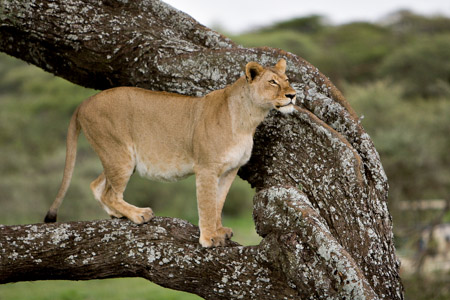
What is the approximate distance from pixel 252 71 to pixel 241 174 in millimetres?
1004

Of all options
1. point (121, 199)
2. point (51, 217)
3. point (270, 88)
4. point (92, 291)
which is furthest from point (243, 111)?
point (92, 291)

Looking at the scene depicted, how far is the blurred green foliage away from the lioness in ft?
23.8

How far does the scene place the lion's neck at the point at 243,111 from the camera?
458 centimetres

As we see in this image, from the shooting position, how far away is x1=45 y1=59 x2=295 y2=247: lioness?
4.56m

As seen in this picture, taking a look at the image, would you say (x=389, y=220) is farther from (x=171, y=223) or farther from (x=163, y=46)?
(x=163, y=46)

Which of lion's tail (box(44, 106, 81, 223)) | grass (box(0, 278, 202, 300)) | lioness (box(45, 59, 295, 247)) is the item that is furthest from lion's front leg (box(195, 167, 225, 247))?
grass (box(0, 278, 202, 300))

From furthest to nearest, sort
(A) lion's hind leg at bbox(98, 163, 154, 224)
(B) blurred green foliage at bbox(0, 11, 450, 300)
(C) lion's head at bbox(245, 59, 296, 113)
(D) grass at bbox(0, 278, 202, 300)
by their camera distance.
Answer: (B) blurred green foliage at bbox(0, 11, 450, 300) < (D) grass at bbox(0, 278, 202, 300) < (A) lion's hind leg at bbox(98, 163, 154, 224) < (C) lion's head at bbox(245, 59, 296, 113)

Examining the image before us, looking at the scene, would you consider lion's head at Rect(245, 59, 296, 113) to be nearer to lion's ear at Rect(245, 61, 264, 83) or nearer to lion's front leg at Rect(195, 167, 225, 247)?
lion's ear at Rect(245, 61, 264, 83)

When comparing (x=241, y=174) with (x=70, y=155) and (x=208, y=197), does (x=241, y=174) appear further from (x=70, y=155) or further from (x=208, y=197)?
(x=70, y=155)

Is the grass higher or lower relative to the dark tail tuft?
higher

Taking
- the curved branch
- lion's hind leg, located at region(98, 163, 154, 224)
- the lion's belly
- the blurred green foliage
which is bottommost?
the curved branch

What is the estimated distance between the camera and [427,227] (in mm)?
13078

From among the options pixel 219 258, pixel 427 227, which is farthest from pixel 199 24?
pixel 427 227

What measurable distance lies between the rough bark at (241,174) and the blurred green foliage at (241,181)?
7.20 metres
